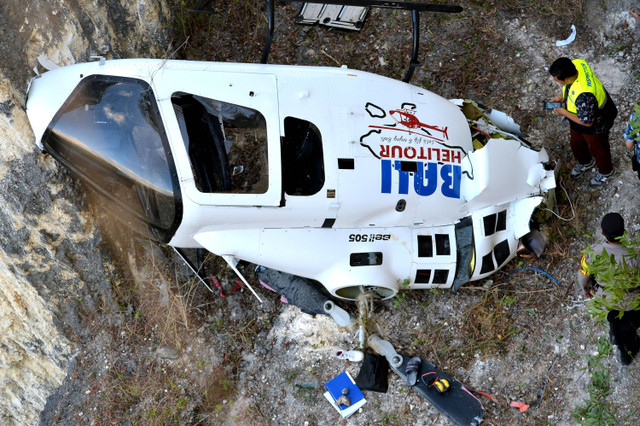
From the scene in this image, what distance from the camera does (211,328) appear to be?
639 centimetres

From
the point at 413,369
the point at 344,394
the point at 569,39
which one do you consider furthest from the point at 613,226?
the point at 569,39

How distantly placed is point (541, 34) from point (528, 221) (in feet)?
8.88

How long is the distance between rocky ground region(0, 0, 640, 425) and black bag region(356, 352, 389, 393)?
0.29 feet

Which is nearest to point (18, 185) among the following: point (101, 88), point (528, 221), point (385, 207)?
point (101, 88)

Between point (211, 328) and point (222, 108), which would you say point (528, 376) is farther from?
point (222, 108)

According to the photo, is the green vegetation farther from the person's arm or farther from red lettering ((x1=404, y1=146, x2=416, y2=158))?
red lettering ((x1=404, y1=146, x2=416, y2=158))

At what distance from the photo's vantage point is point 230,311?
6473 millimetres

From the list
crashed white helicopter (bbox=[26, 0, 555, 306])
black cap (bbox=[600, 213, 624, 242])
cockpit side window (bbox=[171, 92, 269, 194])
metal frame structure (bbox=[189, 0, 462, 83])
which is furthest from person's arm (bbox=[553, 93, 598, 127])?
cockpit side window (bbox=[171, 92, 269, 194])

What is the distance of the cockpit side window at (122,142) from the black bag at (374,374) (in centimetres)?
216

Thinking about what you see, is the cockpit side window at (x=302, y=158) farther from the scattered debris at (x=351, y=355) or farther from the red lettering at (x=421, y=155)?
the scattered debris at (x=351, y=355)

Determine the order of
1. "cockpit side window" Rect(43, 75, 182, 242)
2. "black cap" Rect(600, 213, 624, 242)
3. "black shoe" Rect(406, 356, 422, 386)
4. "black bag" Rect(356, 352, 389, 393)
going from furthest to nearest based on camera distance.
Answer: "black bag" Rect(356, 352, 389, 393) < "black shoe" Rect(406, 356, 422, 386) < "cockpit side window" Rect(43, 75, 182, 242) < "black cap" Rect(600, 213, 624, 242)

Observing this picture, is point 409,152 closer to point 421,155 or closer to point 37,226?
point 421,155

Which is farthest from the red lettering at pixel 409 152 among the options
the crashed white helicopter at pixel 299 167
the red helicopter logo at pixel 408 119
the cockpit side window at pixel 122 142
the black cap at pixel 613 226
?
the cockpit side window at pixel 122 142

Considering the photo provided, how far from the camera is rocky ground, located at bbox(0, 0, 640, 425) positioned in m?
5.65
